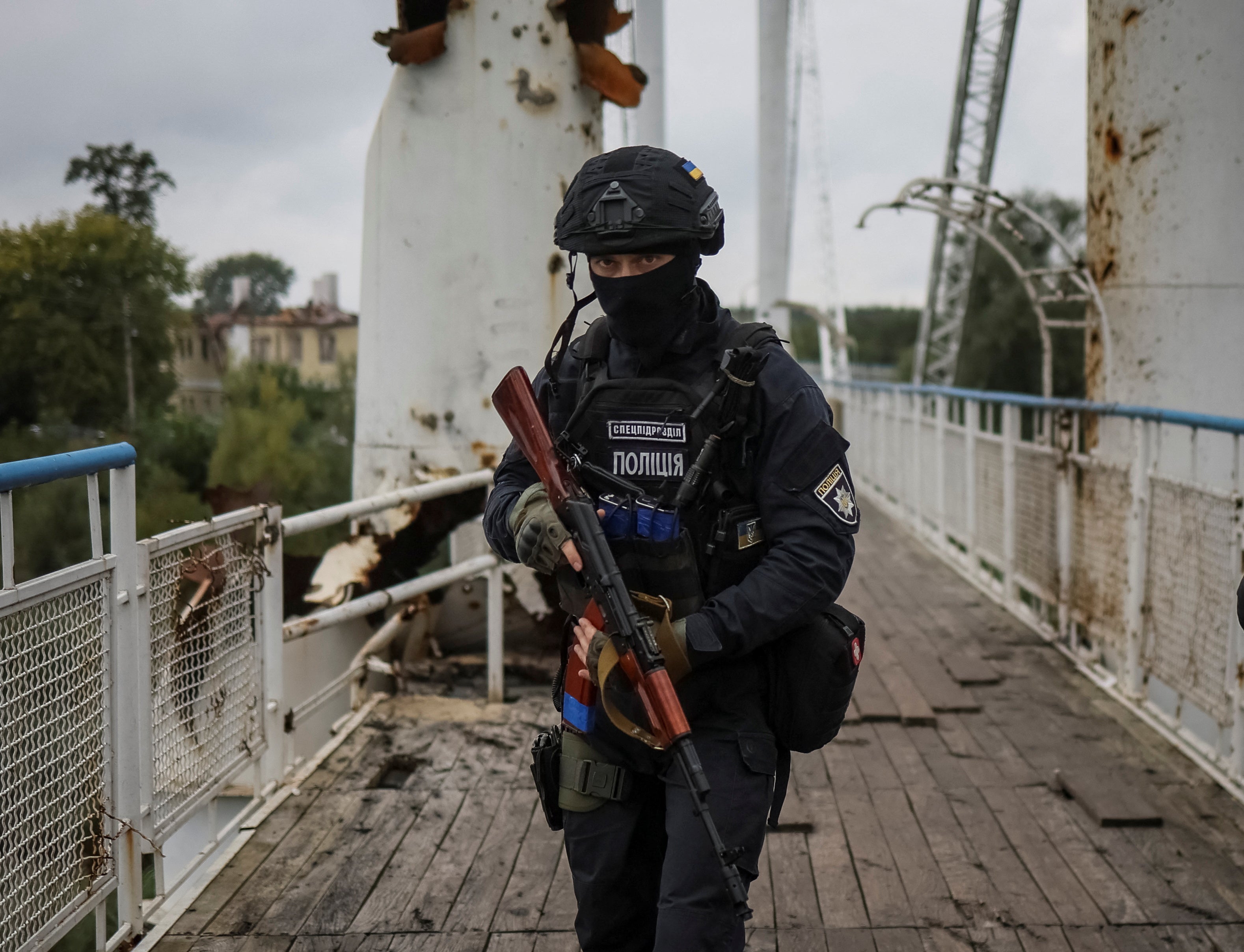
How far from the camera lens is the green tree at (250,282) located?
64750mm

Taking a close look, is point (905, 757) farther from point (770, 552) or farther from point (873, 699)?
point (770, 552)

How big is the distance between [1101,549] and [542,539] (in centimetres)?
446

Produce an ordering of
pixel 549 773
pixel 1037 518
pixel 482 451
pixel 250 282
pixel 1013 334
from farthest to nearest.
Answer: pixel 250 282, pixel 1013 334, pixel 1037 518, pixel 482 451, pixel 549 773

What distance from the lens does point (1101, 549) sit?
6035 millimetres

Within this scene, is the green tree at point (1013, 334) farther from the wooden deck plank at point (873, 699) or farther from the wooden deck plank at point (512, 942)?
the wooden deck plank at point (512, 942)

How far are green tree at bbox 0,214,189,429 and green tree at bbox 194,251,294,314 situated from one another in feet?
24.2

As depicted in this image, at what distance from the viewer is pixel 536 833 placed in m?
4.18

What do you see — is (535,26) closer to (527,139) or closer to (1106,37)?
(527,139)

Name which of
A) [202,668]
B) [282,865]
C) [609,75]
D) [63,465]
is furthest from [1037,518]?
[63,465]

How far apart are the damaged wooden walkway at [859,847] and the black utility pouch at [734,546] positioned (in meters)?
1.43

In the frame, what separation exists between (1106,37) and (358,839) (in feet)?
20.0

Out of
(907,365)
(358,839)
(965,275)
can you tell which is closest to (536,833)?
(358,839)

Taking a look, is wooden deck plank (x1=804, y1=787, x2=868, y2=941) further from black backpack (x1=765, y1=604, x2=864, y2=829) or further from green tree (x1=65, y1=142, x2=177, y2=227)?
green tree (x1=65, y1=142, x2=177, y2=227)

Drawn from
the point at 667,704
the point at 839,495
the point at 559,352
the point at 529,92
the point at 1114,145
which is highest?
the point at 529,92
